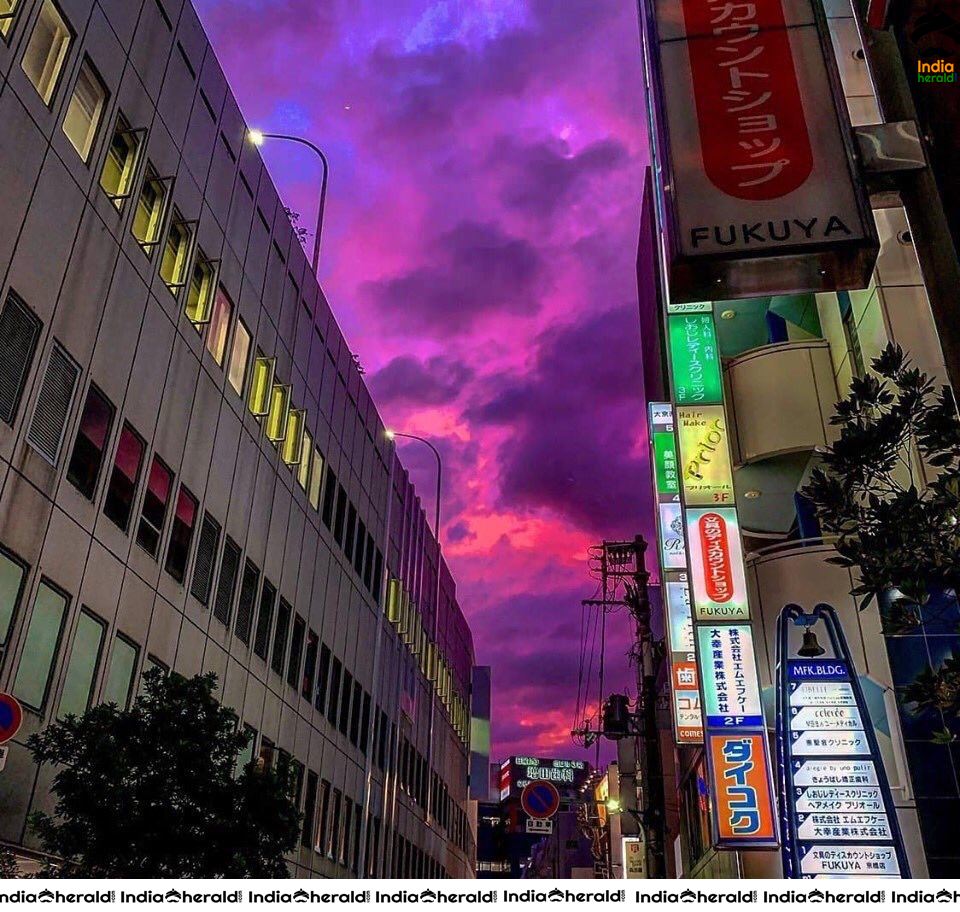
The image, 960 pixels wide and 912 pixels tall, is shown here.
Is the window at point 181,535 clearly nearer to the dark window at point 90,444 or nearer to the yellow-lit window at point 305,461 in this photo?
the dark window at point 90,444

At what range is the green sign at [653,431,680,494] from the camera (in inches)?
956

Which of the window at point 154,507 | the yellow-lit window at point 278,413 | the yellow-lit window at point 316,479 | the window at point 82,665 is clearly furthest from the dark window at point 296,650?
the window at point 82,665

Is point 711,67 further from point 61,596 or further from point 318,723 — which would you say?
point 318,723

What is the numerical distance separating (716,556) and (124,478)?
13.0 metres

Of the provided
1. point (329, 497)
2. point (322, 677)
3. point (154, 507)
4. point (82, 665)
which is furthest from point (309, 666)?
point (82, 665)

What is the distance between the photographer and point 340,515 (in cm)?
3550

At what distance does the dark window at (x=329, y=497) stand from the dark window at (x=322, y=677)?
4.69 meters

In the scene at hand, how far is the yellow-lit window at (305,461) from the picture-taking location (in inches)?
1198

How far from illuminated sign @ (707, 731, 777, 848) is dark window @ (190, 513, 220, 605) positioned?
12.8 meters

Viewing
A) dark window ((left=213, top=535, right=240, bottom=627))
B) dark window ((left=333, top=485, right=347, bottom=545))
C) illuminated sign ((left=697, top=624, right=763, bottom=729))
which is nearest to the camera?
illuminated sign ((left=697, top=624, right=763, bottom=729))

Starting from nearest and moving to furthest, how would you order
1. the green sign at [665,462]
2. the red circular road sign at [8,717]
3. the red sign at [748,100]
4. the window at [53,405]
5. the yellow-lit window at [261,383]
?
the red sign at [748,100], the red circular road sign at [8,717], the window at [53,405], the green sign at [665,462], the yellow-lit window at [261,383]

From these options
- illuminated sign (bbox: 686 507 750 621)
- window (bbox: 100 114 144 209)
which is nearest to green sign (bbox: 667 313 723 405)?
illuminated sign (bbox: 686 507 750 621)

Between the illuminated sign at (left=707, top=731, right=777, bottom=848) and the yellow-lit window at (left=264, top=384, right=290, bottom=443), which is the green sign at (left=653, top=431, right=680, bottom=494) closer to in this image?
the illuminated sign at (left=707, top=731, right=777, bottom=848)

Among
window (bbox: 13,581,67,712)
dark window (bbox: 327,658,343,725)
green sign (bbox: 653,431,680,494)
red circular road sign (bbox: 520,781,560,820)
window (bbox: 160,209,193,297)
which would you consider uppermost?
window (bbox: 160,209,193,297)
